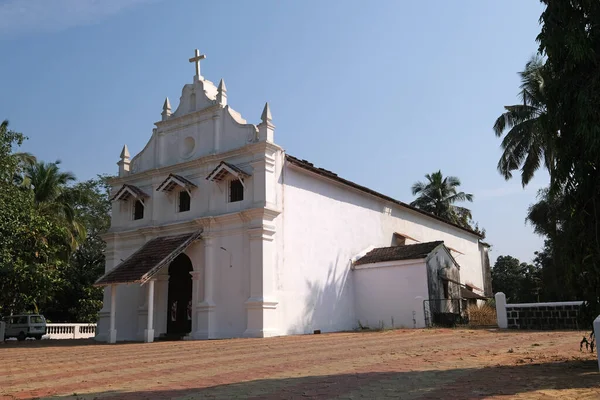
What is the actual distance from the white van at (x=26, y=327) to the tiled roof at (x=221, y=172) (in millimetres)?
15563

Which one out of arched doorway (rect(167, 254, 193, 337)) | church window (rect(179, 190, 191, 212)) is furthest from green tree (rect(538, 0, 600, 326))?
church window (rect(179, 190, 191, 212))

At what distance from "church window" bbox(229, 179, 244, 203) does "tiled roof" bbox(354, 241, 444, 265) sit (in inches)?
292

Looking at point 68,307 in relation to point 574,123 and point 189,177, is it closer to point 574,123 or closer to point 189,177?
point 189,177

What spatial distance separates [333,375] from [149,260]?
1533cm

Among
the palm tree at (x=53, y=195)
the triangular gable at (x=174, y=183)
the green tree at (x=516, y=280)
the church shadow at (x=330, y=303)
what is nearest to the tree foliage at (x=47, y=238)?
the palm tree at (x=53, y=195)

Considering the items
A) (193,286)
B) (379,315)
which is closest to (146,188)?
(193,286)

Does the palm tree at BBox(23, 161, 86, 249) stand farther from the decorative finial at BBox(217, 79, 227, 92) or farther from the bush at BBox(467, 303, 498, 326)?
the bush at BBox(467, 303, 498, 326)

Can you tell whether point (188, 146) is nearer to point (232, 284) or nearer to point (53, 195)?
point (232, 284)

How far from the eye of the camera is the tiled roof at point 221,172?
73.2 ft

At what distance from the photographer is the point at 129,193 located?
26391 mm

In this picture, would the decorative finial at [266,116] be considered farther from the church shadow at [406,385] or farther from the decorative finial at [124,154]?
the church shadow at [406,385]

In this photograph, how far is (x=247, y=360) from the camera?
11531 mm

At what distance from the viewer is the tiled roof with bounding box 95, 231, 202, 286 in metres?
21.1

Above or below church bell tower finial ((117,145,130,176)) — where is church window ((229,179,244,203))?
below
